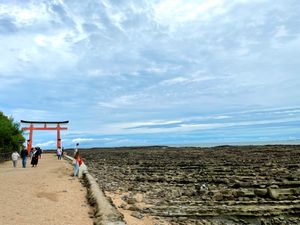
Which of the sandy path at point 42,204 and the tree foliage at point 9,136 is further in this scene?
the tree foliage at point 9,136

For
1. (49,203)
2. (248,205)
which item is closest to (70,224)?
(49,203)

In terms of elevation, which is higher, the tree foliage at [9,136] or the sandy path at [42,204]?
the tree foliage at [9,136]

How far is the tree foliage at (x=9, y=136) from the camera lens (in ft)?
113

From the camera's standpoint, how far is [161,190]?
14438 millimetres

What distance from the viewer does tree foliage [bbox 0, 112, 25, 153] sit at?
34562 millimetres

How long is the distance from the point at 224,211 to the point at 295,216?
2.17m

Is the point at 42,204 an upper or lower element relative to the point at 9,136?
lower

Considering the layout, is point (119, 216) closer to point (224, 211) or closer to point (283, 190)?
point (224, 211)

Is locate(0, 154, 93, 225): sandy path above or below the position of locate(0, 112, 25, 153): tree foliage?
below

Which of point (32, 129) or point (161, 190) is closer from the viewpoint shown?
point (161, 190)

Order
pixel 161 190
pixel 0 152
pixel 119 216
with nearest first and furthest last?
pixel 119 216
pixel 161 190
pixel 0 152

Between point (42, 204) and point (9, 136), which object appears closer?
point (42, 204)

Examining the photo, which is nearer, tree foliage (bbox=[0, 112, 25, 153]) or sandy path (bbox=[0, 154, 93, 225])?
sandy path (bbox=[0, 154, 93, 225])

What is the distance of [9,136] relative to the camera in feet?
119
